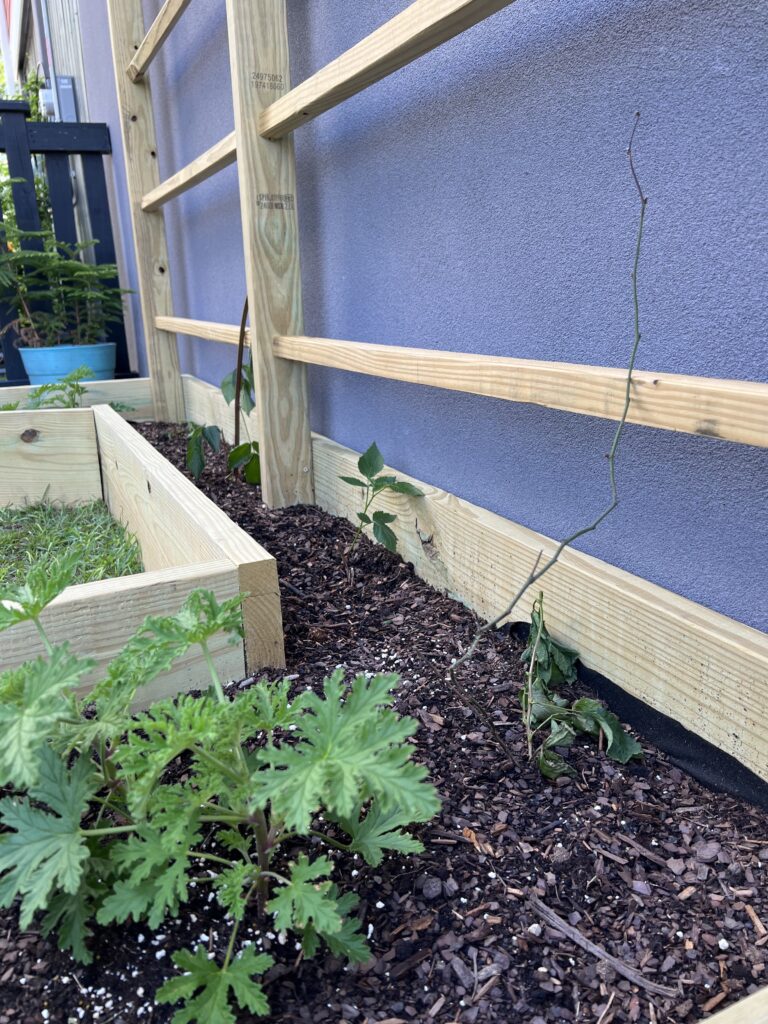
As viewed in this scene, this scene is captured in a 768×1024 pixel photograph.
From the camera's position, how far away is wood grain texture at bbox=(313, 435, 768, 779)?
110 centimetres

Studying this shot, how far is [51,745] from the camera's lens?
36.8 inches

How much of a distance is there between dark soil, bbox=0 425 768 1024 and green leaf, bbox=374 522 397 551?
57 cm

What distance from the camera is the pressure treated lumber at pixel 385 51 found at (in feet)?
4.05

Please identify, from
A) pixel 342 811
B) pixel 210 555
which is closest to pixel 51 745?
pixel 342 811

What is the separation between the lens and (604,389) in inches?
42.6

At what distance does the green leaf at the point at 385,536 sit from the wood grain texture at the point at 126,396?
2.10m

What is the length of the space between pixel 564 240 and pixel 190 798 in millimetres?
1106

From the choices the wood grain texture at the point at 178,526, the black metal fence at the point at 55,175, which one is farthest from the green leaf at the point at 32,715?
the black metal fence at the point at 55,175

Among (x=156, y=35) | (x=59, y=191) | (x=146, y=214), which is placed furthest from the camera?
(x=59, y=191)

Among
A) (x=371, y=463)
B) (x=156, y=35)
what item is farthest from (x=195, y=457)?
(x=156, y=35)

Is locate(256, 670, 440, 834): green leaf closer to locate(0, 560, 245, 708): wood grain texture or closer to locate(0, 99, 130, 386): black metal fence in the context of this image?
locate(0, 560, 245, 708): wood grain texture

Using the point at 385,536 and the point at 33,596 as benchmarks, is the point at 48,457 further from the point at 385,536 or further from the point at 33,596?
the point at 33,596

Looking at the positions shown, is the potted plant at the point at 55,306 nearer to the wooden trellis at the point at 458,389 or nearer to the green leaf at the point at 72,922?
the wooden trellis at the point at 458,389

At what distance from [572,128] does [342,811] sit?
1.19m
